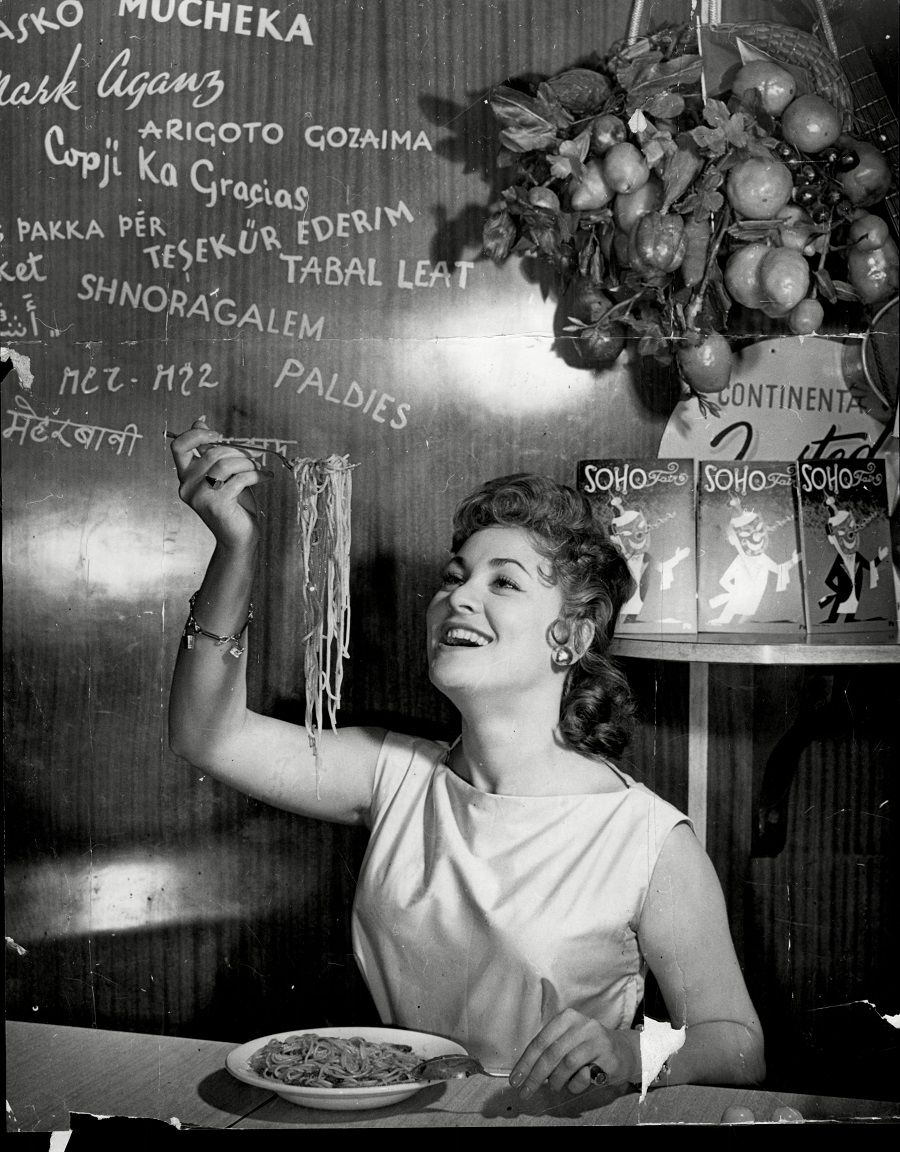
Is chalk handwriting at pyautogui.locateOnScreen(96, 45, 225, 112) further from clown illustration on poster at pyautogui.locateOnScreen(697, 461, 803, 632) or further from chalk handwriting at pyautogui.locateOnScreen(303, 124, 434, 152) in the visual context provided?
clown illustration on poster at pyautogui.locateOnScreen(697, 461, 803, 632)

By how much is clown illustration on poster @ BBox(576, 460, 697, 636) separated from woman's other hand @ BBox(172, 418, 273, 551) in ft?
2.06

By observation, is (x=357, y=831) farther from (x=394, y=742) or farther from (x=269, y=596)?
(x=269, y=596)

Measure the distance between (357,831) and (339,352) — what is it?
0.91m

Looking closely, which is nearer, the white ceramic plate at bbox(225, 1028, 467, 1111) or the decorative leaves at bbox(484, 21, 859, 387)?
the white ceramic plate at bbox(225, 1028, 467, 1111)

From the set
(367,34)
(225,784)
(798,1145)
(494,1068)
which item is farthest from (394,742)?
(367,34)

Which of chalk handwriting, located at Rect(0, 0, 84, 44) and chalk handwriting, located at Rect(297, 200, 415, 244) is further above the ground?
chalk handwriting, located at Rect(0, 0, 84, 44)

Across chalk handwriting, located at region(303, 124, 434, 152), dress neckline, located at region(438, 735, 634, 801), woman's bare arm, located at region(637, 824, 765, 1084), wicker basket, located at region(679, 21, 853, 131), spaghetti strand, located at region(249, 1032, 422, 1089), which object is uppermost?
wicker basket, located at region(679, 21, 853, 131)

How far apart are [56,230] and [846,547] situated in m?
1.63

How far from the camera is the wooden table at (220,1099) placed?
229cm

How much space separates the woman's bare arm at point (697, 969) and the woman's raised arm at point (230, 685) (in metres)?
0.63

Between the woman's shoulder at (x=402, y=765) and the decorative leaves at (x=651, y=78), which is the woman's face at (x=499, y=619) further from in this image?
the decorative leaves at (x=651, y=78)

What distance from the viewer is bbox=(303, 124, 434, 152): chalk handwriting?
238 centimetres

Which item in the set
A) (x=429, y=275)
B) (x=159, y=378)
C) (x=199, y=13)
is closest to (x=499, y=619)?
(x=429, y=275)

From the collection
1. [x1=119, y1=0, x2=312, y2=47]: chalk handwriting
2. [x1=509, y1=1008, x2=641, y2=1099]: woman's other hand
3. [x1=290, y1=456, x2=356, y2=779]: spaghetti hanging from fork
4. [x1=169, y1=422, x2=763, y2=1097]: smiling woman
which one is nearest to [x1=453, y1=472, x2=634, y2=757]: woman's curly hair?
[x1=169, y1=422, x2=763, y2=1097]: smiling woman
